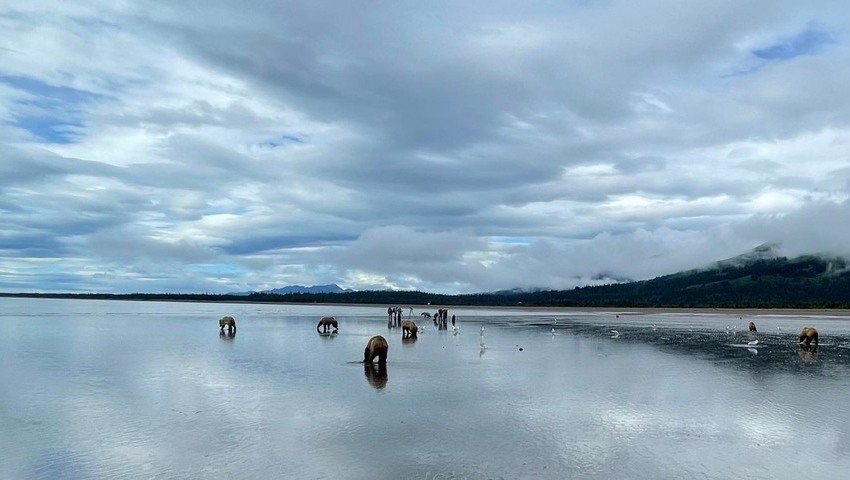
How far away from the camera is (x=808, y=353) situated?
2773cm

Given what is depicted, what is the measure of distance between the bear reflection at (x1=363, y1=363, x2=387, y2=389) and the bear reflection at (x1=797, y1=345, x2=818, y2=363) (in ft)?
54.3

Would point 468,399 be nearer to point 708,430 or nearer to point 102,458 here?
point 708,430

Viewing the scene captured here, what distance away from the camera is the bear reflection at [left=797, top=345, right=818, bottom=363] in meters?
25.1

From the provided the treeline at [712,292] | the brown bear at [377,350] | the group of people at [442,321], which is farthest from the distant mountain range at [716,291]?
the brown bear at [377,350]

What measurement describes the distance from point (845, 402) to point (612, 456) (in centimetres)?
877

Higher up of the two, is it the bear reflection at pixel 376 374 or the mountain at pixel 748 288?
the mountain at pixel 748 288

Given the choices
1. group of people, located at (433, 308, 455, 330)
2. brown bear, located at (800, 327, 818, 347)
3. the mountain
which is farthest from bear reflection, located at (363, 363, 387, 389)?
the mountain

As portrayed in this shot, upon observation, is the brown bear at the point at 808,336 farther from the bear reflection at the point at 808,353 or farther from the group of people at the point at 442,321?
the group of people at the point at 442,321

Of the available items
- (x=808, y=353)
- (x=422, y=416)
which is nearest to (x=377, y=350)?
(x=422, y=416)

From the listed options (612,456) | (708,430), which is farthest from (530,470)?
(708,430)

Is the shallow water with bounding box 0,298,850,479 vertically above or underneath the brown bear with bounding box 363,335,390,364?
underneath

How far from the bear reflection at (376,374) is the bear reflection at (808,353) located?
16.6 meters

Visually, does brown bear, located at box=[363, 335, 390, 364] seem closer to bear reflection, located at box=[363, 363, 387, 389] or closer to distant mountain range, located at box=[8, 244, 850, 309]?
bear reflection, located at box=[363, 363, 387, 389]

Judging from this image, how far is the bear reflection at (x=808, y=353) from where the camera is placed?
82.3 ft
